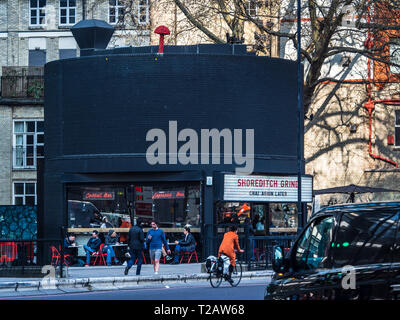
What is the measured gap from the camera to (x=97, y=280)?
887 inches

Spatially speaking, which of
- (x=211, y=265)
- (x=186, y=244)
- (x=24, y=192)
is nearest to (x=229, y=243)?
(x=211, y=265)

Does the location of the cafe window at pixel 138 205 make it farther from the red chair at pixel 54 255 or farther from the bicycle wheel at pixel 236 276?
the red chair at pixel 54 255

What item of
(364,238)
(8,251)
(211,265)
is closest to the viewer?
(364,238)

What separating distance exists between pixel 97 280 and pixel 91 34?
13.5 m

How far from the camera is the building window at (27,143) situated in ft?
158

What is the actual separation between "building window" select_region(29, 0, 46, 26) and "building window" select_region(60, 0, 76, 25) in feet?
3.71

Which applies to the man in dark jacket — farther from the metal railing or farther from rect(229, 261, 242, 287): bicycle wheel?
rect(229, 261, 242, 287): bicycle wheel

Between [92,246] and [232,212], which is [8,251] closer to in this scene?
[92,246]

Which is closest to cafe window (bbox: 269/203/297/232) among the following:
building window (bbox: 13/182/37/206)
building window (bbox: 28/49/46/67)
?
building window (bbox: 13/182/37/206)

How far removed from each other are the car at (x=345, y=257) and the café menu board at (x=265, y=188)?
21282 millimetres

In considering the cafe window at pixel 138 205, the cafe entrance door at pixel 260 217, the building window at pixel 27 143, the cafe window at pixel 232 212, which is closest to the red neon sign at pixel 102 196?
the cafe window at pixel 138 205

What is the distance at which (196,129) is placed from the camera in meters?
31.3
